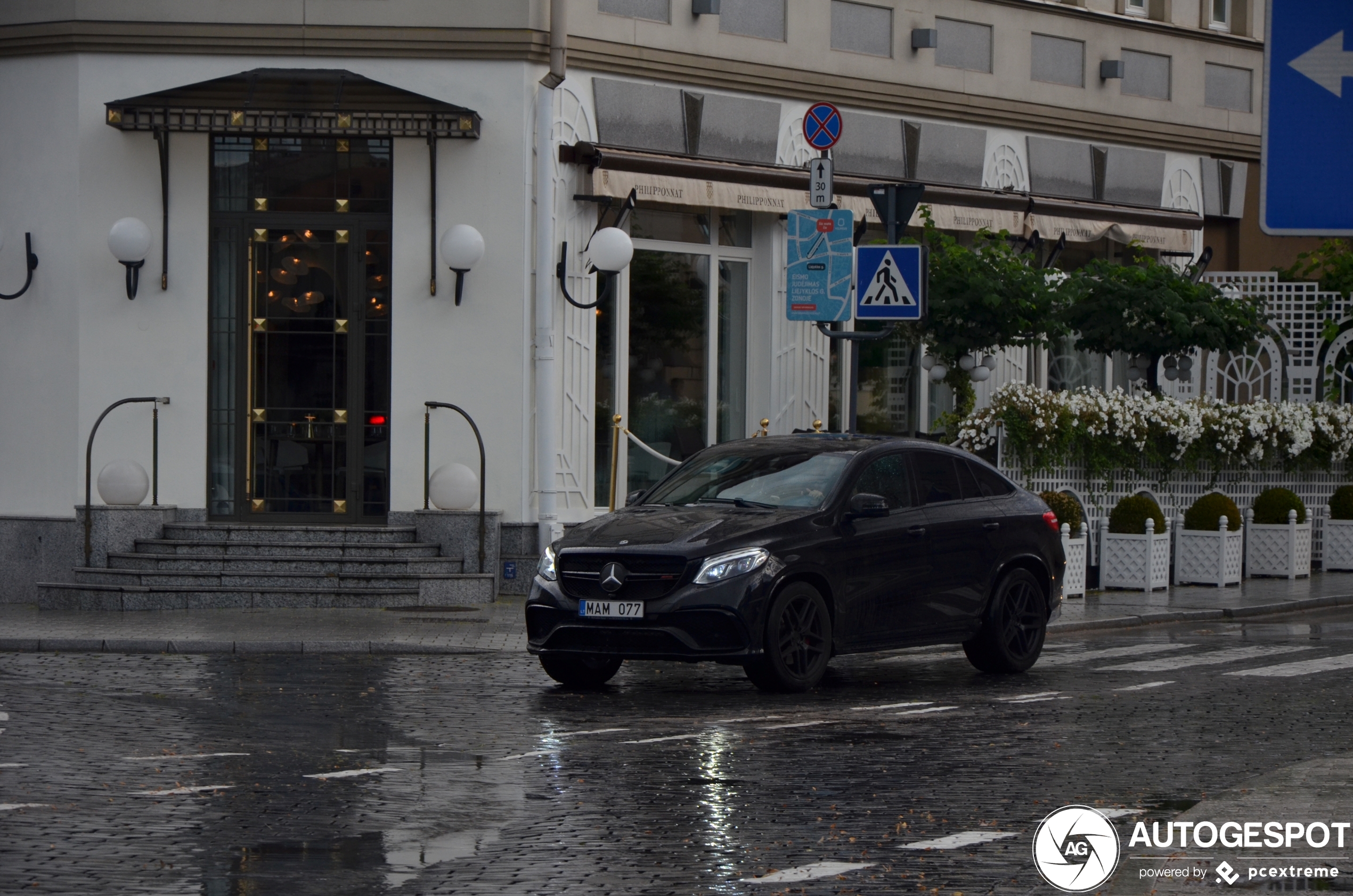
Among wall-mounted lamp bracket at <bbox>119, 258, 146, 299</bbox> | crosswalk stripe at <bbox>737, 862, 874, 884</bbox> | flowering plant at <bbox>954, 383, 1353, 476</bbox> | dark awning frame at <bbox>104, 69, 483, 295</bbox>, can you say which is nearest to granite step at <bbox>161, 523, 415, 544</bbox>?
wall-mounted lamp bracket at <bbox>119, 258, 146, 299</bbox>

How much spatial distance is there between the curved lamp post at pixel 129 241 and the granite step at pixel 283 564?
A: 289 cm

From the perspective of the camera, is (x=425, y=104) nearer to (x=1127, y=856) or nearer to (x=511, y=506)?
(x=511, y=506)

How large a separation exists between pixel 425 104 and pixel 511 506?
13.4 ft

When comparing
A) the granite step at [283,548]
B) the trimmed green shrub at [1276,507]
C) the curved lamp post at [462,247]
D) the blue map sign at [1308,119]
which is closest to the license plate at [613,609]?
the granite step at [283,548]

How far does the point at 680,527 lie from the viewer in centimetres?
1277

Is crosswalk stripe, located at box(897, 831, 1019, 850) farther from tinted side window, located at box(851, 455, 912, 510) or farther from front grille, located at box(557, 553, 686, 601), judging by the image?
tinted side window, located at box(851, 455, 912, 510)

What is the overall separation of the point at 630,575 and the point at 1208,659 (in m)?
5.24

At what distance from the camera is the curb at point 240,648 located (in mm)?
15195

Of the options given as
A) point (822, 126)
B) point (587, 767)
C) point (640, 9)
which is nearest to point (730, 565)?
point (587, 767)

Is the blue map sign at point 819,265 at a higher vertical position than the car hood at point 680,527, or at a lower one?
higher

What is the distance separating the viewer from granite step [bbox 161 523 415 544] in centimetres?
1952

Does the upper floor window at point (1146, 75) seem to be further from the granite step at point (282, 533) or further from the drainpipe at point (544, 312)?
the granite step at point (282, 533)

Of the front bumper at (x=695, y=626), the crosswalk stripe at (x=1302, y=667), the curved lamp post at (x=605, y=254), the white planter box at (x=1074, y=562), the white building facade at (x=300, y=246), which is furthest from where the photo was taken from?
the white planter box at (x=1074, y=562)

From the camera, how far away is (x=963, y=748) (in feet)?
34.1
